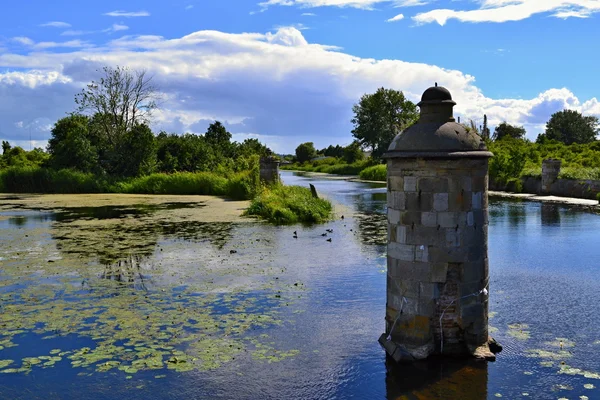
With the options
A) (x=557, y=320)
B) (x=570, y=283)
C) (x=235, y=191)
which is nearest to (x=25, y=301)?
(x=557, y=320)

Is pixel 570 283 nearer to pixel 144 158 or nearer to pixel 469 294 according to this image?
pixel 469 294

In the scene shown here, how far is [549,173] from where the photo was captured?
103 ft

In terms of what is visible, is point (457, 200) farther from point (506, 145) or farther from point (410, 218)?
point (506, 145)

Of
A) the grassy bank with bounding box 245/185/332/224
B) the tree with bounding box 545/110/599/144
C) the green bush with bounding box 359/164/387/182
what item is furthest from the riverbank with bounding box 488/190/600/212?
the tree with bounding box 545/110/599/144

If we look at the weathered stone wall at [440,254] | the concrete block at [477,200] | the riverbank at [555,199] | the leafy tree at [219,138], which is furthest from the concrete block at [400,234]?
the leafy tree at [219,138]

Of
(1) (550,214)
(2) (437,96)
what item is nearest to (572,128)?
(1) (550,214)

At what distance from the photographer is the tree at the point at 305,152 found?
11938 centimetres

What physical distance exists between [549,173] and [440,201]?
27.6m

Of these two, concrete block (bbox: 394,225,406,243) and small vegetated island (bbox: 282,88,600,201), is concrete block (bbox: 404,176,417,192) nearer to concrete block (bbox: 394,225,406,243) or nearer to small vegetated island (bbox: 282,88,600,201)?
concrete block (bbox: 394,225,406,243)

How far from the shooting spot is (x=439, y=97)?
7230mm

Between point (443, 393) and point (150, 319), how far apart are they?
473 centimetres

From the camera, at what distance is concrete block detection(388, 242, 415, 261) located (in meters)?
7.11

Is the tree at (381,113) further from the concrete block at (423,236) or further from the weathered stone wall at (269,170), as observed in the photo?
the concrete block at (423,236)

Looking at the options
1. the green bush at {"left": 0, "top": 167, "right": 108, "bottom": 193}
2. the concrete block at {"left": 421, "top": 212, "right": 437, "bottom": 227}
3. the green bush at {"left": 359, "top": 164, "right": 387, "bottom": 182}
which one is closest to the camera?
the concrete block at {"left": 421, "top": 212, "right": 437, "bottom": 227}
